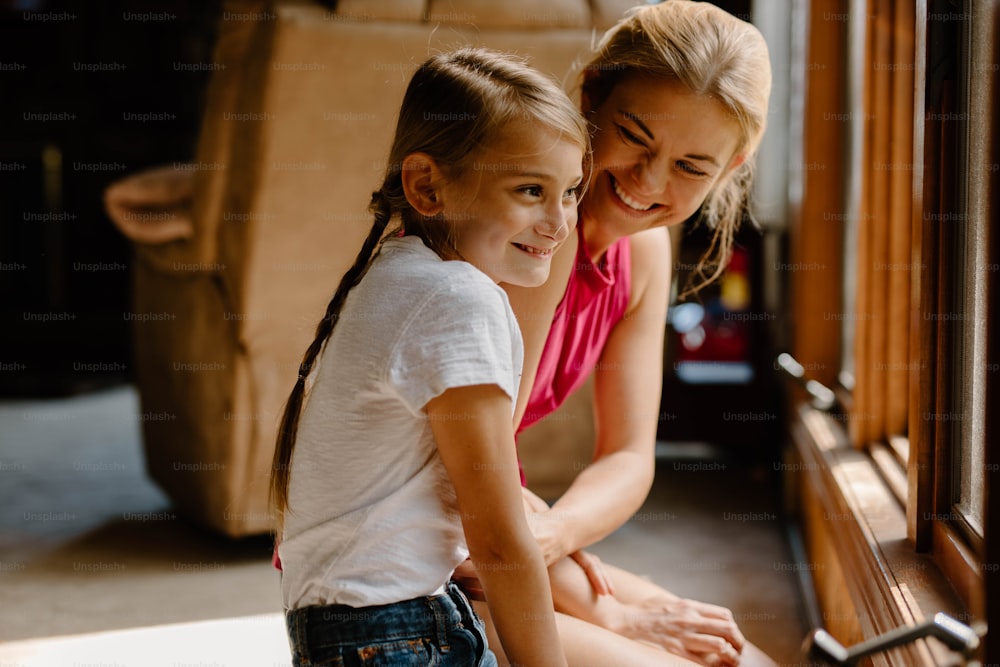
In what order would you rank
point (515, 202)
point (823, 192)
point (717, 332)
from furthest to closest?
point (717, 332)
point (823, 192)
point (515, 202)

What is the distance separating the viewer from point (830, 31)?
2.34m

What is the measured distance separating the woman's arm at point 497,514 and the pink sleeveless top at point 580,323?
18.3 inches

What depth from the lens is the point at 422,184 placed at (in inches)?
42.5

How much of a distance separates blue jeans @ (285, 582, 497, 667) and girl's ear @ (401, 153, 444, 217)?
40 cm

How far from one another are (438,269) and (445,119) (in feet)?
0.54

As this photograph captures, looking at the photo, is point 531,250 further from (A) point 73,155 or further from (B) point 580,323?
(A) point 73,155

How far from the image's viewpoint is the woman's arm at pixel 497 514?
0.95 m

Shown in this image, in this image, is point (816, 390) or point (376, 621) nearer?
point (376, 621)

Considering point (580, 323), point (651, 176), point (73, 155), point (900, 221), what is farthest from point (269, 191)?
point (73, 155)

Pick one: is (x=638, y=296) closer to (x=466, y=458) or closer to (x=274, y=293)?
(x=466, y=458)

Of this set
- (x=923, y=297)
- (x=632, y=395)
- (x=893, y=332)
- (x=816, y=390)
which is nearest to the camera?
(x=923, y=297)

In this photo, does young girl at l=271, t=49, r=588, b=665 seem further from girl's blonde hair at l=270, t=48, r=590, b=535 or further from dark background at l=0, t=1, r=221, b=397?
dark background at l=0, t=1, r=221, b=397

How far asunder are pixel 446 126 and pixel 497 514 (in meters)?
0.39

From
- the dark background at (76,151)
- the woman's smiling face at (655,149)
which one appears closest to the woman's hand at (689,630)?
the woman's smiling face at (655,149)
